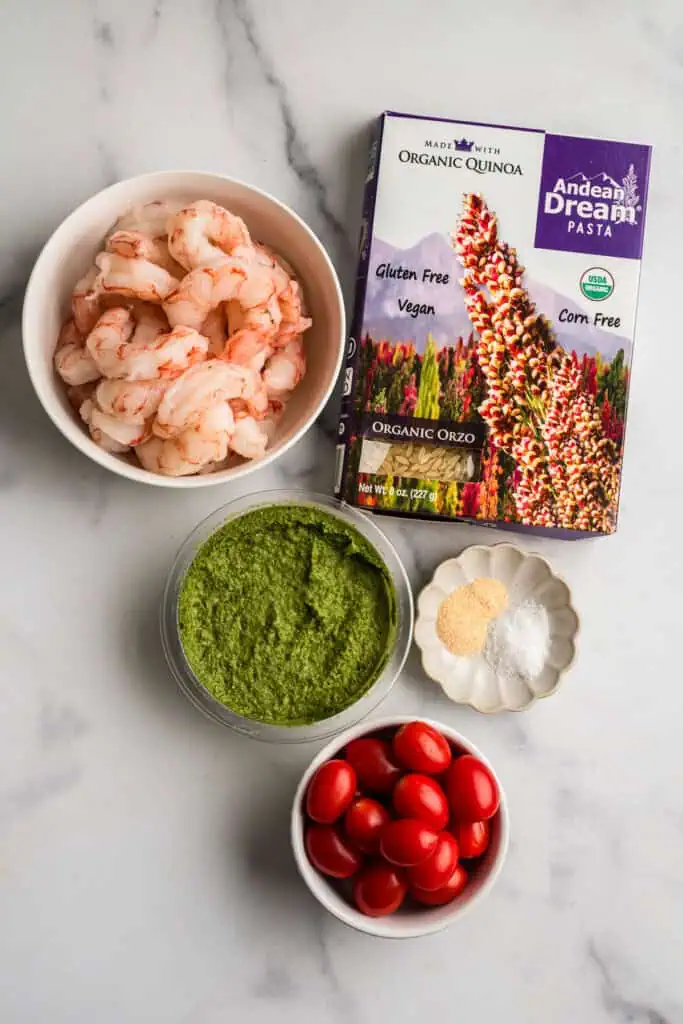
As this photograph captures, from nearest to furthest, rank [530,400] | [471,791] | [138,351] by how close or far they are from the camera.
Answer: [138,351] < [471,791] < [530,400]

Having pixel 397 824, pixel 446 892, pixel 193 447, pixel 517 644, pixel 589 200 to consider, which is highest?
pixel 589 200

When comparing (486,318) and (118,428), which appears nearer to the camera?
(118,428)

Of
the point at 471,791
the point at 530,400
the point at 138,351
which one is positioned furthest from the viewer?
the point at 530,400

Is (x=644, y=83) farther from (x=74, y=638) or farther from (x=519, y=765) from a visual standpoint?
(x=74, y=638)

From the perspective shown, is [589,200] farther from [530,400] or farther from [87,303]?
[87,303]

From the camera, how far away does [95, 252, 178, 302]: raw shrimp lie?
1272 mm

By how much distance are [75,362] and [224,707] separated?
527 mm

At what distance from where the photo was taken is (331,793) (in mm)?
1344

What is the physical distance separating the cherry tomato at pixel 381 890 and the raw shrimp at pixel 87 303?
832 mm

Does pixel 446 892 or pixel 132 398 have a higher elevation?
pixel 132 398

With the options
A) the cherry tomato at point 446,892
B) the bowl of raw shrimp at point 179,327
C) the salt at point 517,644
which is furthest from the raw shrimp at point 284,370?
the cherry tomato at point 446,892

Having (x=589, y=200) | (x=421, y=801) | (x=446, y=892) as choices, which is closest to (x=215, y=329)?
(x=589, y=200)

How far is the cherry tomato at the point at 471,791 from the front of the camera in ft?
4.45

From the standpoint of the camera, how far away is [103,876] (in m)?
1.47
